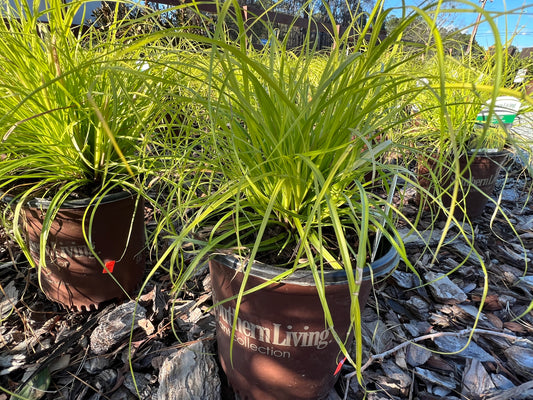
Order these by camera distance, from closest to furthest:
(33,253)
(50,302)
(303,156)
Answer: (303,156), (33,253), (50,302)

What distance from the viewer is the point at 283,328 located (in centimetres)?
53

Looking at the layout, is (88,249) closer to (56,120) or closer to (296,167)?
(56,120)

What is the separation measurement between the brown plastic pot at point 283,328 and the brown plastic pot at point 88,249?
312 millimetres

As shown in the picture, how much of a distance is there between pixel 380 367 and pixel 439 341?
0.64 ft

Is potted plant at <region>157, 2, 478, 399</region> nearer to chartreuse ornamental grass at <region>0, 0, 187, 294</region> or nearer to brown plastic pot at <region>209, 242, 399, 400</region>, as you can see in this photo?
brown plastic pot at <region>209, 242, 399, 400</region>

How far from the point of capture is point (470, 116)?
52.2 inches

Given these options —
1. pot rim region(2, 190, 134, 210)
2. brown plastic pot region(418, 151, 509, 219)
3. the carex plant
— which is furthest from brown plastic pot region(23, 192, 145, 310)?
brown plastic pot region(418, 151, 509, 219)

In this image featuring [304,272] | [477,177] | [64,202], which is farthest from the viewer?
[477,177]

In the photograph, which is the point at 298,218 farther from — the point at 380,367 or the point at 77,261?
the point at 77,261

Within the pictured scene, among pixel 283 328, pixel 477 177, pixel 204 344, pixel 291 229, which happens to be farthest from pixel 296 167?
pixel 477 177

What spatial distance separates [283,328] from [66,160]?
630mm

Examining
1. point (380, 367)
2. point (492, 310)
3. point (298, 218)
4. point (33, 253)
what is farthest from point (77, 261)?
point (492, 310)

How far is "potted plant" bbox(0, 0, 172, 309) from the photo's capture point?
0.70m

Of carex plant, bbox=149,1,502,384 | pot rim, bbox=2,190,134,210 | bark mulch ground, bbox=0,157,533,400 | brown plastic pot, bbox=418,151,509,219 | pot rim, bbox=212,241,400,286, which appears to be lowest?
bark mulch ground, bbox=0,157,533,400
